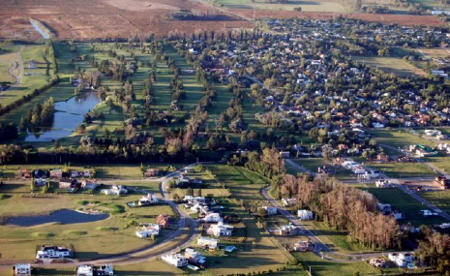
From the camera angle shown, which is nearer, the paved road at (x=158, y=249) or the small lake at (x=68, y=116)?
the paved road at (x=158, y=249)

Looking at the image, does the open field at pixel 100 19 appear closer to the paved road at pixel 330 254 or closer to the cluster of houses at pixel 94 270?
the paved road at pixel 330 254

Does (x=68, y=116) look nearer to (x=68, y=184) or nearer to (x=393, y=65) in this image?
(x=68, y=184)

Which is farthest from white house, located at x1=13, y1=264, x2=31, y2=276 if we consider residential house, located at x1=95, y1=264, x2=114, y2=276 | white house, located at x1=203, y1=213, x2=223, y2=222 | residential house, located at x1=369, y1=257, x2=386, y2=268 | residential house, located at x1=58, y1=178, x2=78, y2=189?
residential house, located at x1=369, y1=257, x2=386, y2=268

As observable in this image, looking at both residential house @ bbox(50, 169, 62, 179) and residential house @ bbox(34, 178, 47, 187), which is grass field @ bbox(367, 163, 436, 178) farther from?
residential house @ bbox(34, 178, 47, 187)

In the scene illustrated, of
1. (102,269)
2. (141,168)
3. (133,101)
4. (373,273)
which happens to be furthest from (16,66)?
(373,273)

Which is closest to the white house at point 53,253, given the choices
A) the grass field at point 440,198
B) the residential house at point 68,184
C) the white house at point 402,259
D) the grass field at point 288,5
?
the residential house at point 68,184

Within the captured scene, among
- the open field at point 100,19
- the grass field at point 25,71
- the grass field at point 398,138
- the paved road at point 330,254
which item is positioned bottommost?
the paved road at point 330,254
